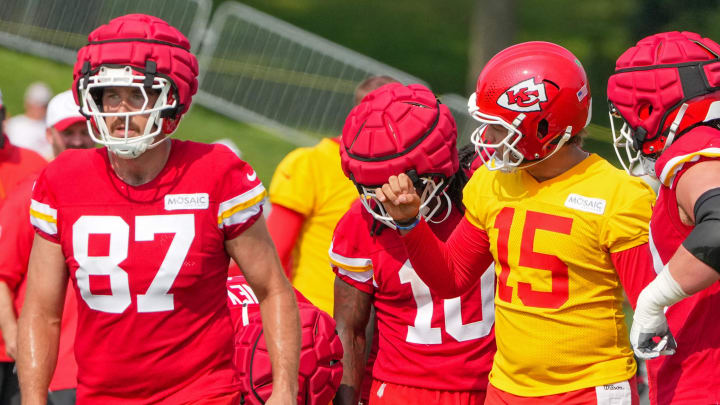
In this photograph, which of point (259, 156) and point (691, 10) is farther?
point (259, 156)

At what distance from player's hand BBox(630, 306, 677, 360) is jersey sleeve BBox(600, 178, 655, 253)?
37cm

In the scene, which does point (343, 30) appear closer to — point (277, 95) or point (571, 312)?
point (277, 95)

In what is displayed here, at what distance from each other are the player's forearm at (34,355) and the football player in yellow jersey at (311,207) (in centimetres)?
272

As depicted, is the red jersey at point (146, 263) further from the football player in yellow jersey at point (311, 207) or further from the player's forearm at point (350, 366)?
the football player in yellow jersey at point (311, 207)

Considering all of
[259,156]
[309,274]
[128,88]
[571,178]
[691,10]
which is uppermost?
[691,10]

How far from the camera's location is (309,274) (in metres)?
7.02

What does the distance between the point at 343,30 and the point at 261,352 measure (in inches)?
667

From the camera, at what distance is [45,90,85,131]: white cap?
6.59m

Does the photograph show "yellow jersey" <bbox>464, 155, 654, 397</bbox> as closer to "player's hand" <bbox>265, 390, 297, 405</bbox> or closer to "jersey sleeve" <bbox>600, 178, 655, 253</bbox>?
"jersey sleeve" <bbox>600, 178, 655, 253</bbox>

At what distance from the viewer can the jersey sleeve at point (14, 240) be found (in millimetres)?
5793

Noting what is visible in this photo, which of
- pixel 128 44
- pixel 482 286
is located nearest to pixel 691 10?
pixel 482 286

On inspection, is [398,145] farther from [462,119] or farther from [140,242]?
[462,119]

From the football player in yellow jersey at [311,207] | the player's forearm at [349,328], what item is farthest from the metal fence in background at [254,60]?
Answer: the player's forearm at [349,328]

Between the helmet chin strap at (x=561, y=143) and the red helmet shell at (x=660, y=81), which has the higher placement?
the red helmet shell at (x=660, y=81)
